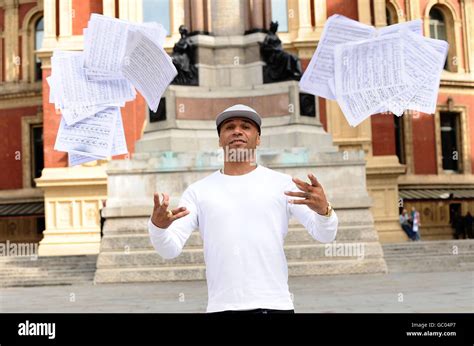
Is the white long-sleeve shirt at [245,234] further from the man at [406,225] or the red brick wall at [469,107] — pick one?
the red brick wall at [469,107]

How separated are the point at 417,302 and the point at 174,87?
846cm

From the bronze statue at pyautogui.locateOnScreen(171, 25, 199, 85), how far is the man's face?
548 inches

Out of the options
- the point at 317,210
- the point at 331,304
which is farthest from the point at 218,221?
the point at 331,304

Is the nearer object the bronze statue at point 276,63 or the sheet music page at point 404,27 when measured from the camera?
the sheet music page at point 404,27

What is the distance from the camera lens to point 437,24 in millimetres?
39938

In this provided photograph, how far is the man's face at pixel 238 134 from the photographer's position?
3.84m

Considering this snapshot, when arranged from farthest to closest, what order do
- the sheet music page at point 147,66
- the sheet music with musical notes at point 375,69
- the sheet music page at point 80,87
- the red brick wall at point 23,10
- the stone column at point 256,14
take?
the red brick wall at point 23,10 → the stone column at point 256,14 → the sheet music page at point 147,66 → the sheet music with musical notes at point 375,69 → the sheet music page at point 80,87

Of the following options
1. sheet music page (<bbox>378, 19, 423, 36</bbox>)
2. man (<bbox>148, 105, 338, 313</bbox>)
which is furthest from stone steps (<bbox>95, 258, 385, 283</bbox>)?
man (<bbox>148, 105, 338, 313</bbox>)

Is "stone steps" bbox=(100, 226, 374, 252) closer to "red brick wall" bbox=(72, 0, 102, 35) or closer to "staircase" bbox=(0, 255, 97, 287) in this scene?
"staircase" bbox=(0, 255, 97, 287)

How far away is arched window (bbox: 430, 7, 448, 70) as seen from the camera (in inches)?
1566

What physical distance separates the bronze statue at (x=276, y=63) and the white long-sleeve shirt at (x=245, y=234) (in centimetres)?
1385

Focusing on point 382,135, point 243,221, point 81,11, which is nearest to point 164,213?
point 243,221

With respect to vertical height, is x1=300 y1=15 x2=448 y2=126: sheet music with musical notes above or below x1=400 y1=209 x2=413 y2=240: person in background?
above

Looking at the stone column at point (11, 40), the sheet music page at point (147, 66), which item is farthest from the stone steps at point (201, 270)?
the stone column at point (11, 40)
